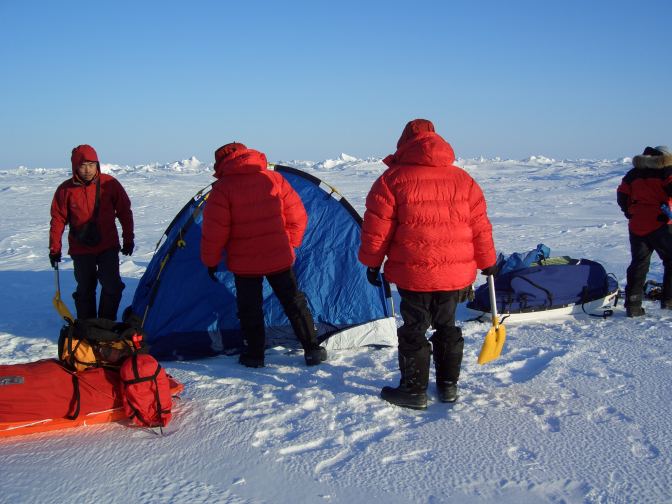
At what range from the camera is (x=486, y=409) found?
3.15m

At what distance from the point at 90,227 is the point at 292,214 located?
156 cm

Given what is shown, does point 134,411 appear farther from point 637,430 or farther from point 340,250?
point 637,430

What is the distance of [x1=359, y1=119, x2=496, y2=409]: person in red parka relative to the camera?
304cm

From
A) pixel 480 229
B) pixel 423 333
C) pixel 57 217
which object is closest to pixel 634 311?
pixel 480 229

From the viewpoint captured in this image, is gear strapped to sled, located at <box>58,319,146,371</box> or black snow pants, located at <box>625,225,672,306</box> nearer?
gear strapped to sled, located at <box>58,319,146,371</box>

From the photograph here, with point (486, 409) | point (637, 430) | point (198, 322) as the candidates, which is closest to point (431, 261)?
point (486, 409)

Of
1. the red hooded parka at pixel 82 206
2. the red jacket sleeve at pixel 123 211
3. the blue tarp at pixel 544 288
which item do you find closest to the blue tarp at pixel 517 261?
the blue tarp at pixel 544 288

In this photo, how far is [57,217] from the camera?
4.43 metres

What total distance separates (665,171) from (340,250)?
2695 mm

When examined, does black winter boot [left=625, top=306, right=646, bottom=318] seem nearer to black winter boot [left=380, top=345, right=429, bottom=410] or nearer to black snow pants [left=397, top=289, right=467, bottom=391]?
black snow pants [left=397, top=289, right=467, bottom=391]

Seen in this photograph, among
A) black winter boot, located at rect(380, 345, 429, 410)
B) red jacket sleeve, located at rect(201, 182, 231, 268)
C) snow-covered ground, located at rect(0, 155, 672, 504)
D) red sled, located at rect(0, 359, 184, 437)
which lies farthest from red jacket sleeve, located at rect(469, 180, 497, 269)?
red sled, located at rect(0, 359, 184, 437)

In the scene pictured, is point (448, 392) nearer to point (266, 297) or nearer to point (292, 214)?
point (292, 214)

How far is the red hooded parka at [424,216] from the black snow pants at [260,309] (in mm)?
952

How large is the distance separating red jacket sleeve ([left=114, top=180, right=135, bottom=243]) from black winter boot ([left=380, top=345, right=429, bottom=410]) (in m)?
2.54
